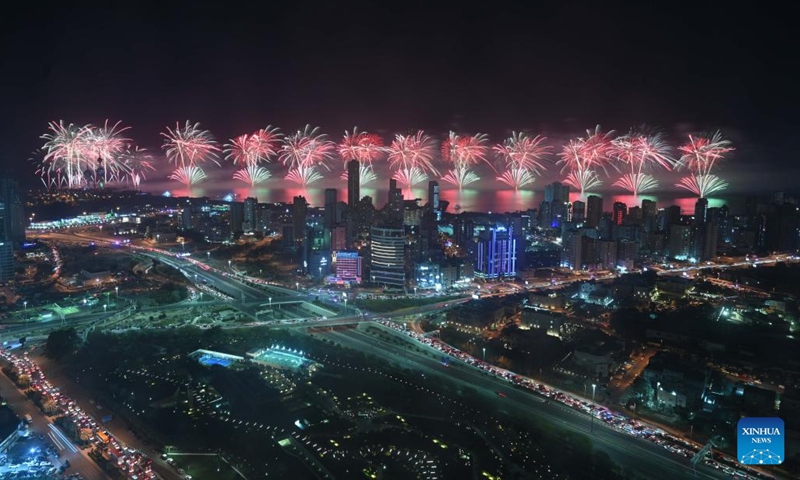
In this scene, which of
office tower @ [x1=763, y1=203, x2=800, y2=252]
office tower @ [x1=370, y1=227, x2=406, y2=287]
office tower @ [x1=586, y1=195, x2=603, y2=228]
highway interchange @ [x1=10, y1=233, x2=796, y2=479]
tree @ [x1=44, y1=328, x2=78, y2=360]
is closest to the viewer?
highway interchange @ [x1=10, y1=233, x2=796, y2=479]

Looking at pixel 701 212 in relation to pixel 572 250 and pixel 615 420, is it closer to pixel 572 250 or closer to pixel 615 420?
pixel 572 250

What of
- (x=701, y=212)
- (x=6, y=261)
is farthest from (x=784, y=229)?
(x=6, y=261)

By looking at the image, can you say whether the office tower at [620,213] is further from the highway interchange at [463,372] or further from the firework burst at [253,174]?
the firework burst at [253,174]

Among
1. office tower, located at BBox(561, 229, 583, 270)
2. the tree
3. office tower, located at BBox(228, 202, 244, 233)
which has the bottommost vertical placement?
the tree

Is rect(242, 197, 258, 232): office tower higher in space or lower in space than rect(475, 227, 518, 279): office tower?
higher

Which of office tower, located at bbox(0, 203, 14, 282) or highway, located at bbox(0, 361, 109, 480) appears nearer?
highway, located at bbox(0, 361, 109, 480)

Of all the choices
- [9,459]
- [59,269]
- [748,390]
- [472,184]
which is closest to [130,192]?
[59,269]

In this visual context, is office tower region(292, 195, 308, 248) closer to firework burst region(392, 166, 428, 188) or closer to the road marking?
firework burst region(392, 166, 428, 188)

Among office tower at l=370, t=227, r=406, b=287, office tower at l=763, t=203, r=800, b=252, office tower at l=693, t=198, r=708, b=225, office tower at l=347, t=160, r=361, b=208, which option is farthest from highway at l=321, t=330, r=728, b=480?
office tower at l=763, t=203, r=800, b=252
